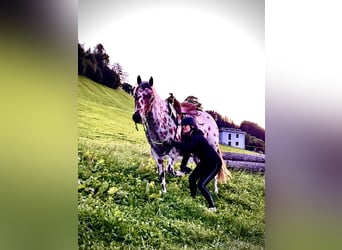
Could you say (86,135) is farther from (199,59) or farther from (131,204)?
(199,59)

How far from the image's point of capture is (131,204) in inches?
76.6

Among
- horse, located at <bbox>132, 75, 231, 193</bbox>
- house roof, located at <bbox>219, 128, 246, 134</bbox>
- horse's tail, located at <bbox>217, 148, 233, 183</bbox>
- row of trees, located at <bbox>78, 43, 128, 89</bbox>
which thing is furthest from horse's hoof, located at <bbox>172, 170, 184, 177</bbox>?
row of trees, located at <bbox>78, 43, 128, 89</bbox>

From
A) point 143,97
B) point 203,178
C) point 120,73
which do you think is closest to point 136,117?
point 143,97

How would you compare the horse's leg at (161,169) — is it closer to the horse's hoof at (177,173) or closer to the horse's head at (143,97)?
the horse's hoof at (177,173)

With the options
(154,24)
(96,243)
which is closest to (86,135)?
(96,243)

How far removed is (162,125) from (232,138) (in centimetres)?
39

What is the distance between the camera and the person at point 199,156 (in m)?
1.96

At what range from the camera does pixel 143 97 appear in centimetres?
197

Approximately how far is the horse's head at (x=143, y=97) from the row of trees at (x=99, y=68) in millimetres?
97

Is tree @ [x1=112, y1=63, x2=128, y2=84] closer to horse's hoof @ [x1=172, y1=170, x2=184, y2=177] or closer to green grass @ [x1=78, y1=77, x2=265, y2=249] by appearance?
green grass @ [x1=78, y1=77, x2=265, y2=249]

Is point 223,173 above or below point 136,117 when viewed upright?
below

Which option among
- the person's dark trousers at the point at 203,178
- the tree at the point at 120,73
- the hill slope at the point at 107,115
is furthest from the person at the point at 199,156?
the tree at the point at 120,73

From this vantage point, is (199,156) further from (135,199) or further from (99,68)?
(99,68)
